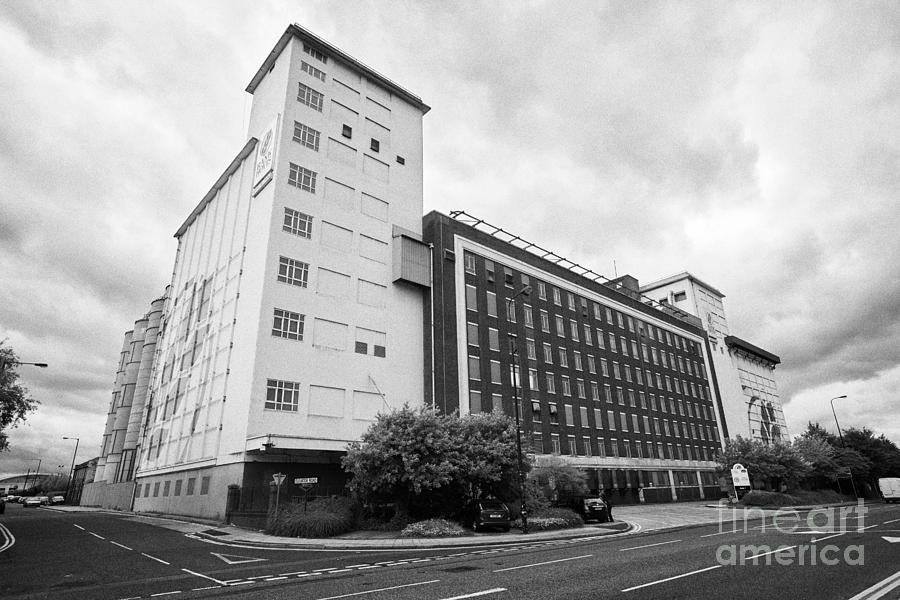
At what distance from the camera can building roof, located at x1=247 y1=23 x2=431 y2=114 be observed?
4662 cm

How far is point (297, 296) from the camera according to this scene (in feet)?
127

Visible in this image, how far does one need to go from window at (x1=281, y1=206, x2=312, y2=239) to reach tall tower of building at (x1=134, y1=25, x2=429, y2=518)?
0.09m

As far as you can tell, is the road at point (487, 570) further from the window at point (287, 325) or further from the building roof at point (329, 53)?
the building roof at point (329, 53)

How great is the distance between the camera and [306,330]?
126 ft

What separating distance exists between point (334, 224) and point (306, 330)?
9508 millimetres

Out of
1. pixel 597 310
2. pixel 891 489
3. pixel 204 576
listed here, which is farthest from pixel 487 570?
pixel 891 489

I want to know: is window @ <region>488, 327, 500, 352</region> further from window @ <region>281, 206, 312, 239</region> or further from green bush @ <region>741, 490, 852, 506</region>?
green bush @ <region>741, 490, 852, 506</region>

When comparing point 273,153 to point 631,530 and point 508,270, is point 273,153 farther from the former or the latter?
point 631,530

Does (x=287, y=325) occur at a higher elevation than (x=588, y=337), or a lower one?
lower

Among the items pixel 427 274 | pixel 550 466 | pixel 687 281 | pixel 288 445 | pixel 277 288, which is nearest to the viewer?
pixel 288 445

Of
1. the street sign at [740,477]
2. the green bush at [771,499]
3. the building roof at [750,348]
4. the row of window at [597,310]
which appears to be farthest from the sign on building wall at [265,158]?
the building roof at [750,348]

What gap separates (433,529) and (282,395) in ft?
50.9

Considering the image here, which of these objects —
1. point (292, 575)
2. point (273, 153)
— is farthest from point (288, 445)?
point (273, 153)

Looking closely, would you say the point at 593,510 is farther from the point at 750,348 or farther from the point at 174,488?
the point at 750,348
